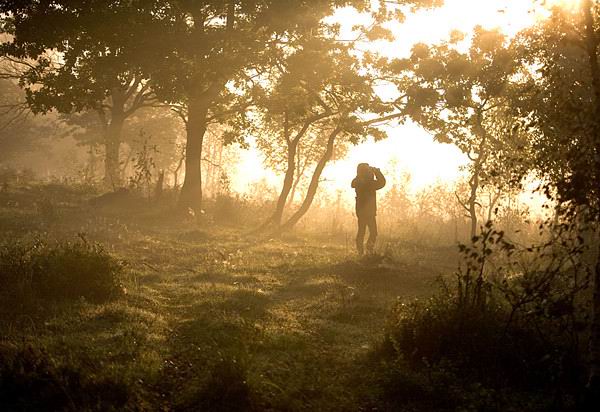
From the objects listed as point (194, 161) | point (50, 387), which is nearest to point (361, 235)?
point (194, 161)

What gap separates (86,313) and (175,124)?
5206 centimetres

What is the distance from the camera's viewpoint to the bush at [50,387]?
4762 millimetres

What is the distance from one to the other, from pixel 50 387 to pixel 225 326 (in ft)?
9.20

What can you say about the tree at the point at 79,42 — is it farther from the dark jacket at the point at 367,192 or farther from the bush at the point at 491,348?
the bush at the point at 491,348

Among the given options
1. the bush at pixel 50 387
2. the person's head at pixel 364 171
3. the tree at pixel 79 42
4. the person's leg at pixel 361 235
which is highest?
the tree at pixel 79 42

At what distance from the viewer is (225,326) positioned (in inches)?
294

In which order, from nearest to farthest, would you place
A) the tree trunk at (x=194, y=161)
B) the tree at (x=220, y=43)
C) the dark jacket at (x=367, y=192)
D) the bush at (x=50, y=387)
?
the bush at (x=50, y=387)
the dark jacket at (x=367, y=192)
the tree at (x=220, y=43)
the tree trunk at (x=194, y=161)

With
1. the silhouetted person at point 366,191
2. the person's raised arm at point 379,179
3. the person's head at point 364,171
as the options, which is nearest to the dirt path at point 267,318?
the silhouetted person at point 366,191

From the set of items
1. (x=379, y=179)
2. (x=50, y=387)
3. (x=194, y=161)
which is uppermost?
(x=194, y=161)

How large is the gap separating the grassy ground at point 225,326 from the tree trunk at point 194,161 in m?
7.70

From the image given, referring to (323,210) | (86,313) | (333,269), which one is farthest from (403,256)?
(323,210)

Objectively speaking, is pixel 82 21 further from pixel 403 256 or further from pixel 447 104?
pixel 447 104

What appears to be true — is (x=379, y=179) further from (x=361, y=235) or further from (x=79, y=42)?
(x=79, y=42)

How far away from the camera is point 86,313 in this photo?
7.51 m
